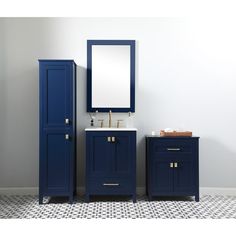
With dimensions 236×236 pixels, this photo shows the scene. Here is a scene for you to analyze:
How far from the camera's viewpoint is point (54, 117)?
3363 mm

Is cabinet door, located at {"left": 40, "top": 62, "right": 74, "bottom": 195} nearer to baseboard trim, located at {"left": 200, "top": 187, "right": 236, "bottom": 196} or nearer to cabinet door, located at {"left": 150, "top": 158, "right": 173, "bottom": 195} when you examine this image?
cabinet door, located at {"left": 150, "top": 158, "right": 173, "bottom": 195}

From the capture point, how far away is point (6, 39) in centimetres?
389

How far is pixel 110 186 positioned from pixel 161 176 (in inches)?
25.4

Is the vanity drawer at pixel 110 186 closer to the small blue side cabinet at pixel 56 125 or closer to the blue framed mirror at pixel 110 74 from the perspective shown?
the small blue side cabinet at pixel 56 125

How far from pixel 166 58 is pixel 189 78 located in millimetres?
424

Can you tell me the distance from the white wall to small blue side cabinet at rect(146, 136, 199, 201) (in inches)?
18.1

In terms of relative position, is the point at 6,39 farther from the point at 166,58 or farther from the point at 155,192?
the point at 155,192

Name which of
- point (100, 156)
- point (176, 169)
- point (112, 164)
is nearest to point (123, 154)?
point (112, 164)

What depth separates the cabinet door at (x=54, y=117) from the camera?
3354mm

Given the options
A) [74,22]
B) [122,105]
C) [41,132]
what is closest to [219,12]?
[41,132]

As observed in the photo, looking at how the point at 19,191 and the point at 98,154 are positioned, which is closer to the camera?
the point at 98,154

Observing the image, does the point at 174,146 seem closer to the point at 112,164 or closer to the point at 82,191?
the point at 112,164

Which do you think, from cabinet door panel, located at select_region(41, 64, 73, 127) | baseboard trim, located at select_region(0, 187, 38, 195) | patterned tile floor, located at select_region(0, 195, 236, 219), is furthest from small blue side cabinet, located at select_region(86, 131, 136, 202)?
baseboard trim, located at select_region(0, 187, 38, 195)

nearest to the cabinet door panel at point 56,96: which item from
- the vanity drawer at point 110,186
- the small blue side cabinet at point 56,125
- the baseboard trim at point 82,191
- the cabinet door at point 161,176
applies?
the small blue side cabinet at point 56,125
